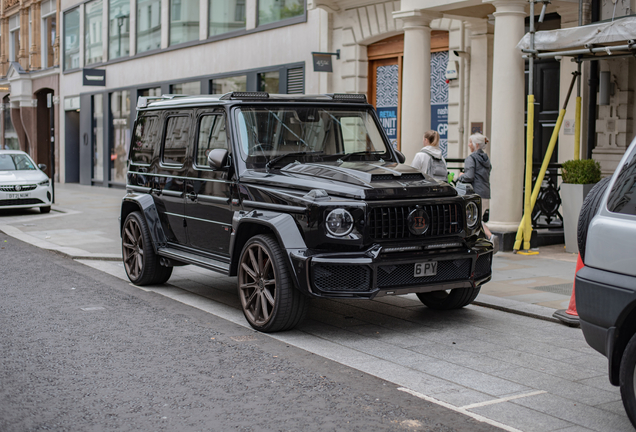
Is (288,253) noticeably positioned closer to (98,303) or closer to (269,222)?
(269,222)

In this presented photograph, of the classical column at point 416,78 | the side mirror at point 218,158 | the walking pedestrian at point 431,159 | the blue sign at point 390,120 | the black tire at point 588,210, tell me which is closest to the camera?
the black tire at point 588,210

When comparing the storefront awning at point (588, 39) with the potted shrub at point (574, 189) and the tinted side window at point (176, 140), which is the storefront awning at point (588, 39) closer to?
the potted shrub at point (574, 189)

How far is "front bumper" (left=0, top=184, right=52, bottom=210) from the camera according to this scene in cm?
1762

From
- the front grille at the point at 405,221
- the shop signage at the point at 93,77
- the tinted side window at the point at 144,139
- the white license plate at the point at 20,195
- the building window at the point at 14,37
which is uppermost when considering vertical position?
the building window at the point at 14,37

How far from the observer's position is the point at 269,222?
639 cm

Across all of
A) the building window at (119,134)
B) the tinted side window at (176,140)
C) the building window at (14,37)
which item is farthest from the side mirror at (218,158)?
the building window at (14,37)

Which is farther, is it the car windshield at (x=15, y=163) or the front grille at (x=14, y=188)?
the car windshield at (x=15, y=163)

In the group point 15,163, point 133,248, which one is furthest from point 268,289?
point 15,163

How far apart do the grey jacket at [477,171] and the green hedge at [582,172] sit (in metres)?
1.36

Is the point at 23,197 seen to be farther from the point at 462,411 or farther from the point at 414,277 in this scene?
the point at 462,411

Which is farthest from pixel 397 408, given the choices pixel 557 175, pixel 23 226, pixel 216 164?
pixel 23 226

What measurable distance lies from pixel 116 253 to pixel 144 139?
Answer: 3.22 metres

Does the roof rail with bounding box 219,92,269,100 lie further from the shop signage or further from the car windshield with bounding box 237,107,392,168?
the shop signage

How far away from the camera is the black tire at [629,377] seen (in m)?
3.93
